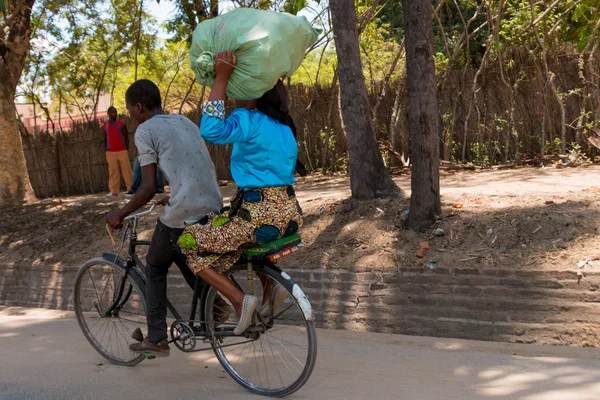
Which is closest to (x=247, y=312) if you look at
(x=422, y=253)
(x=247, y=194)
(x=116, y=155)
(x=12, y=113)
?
(x=247, y=194)

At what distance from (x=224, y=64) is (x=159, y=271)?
138cm

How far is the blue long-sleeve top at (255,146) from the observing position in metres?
3.83

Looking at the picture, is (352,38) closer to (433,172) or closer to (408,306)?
(433,172)

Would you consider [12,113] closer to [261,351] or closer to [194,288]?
[194,288]

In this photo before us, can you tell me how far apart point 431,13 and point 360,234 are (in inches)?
83.8

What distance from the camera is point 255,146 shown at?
12.9 feet

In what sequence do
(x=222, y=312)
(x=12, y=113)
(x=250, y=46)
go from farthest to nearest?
(x=12, y=113) → (x=222, y=312) → (x=250, y=46)

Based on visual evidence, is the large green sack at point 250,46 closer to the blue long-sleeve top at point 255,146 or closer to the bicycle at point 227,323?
the blue long-sleeve top at point 255,146

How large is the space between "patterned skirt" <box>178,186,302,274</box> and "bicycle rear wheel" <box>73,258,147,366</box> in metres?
0.75

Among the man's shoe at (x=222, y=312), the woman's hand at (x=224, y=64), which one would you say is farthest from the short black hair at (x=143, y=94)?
the man's shoe at (x=222, y=312)

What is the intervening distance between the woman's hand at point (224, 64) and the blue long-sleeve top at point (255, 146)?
181 mm

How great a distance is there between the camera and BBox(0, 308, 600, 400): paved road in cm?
407

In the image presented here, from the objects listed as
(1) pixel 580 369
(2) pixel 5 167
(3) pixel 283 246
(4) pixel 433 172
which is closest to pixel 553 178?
(4) pixel 433 172

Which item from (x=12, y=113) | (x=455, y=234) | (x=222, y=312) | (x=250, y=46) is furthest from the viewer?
(x=12, y=113)
